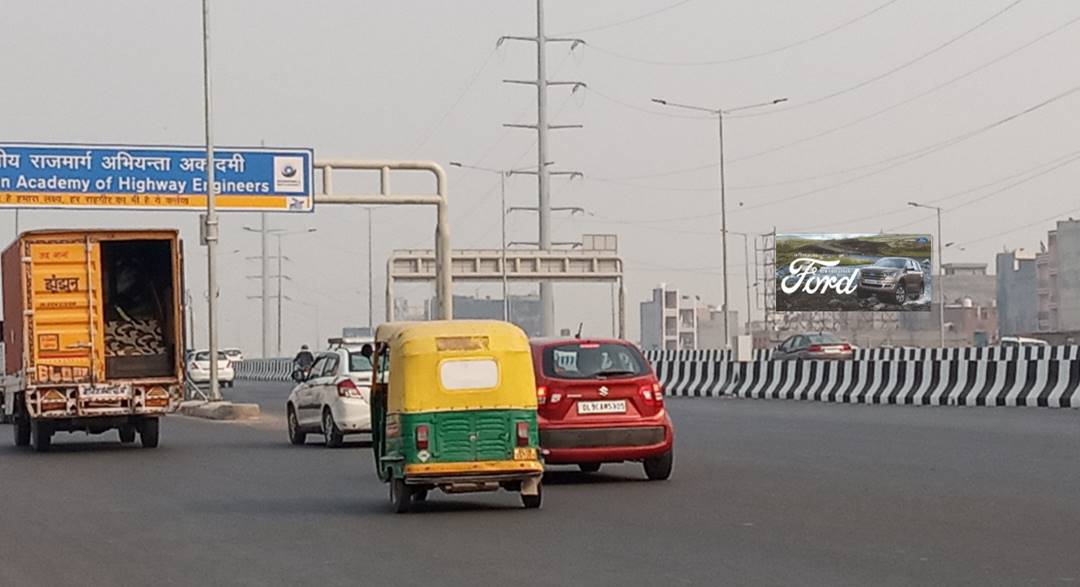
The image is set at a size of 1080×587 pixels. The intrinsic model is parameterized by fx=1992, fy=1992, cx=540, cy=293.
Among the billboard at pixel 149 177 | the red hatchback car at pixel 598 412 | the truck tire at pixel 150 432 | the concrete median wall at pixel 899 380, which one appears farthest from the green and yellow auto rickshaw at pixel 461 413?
the billboard at pixel 149 177

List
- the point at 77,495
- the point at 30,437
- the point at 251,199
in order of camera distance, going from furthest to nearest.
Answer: the point at 251,199, the point at 30,437, the point at 77,495

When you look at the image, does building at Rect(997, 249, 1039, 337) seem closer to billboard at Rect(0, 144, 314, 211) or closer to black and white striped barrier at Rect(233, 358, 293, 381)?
black and white striped barrier at Rect(233, 358, 293, 381)

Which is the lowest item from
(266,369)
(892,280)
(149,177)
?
(266,369)

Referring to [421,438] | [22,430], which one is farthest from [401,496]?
[22,430]

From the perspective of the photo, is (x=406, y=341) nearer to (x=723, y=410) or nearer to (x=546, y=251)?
(x=723, y=410)

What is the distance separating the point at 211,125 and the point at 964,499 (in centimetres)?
3002

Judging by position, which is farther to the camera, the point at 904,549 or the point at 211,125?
the point at 211,125

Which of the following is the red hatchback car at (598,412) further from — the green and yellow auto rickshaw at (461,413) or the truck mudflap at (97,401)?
the truck mudflap at (97,401)

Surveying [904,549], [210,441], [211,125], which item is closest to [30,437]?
[210,441]

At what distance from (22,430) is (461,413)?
49.8ft

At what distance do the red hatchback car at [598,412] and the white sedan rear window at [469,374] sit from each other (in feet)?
7.66

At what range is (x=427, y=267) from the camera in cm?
7512

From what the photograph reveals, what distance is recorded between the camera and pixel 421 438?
1548 cm

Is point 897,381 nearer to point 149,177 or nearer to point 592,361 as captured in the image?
point 149,177
